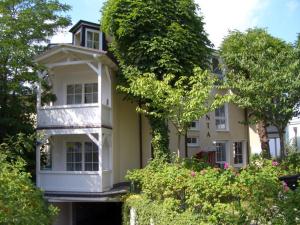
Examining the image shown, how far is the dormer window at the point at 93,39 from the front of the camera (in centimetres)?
2205

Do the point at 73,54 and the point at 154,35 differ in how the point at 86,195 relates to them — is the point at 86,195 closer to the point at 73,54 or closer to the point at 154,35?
the point at 73,54

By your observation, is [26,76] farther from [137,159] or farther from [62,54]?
[137,159]

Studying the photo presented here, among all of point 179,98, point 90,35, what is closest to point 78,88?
point 90,35

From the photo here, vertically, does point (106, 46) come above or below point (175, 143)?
above

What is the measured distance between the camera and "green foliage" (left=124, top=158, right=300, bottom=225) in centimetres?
762

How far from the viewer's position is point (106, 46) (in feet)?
73.0

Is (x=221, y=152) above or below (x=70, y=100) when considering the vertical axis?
below

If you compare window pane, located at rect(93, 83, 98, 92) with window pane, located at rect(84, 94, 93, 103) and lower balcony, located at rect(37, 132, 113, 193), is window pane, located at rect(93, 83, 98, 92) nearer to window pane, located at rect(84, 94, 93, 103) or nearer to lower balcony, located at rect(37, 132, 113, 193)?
window pane, located at rect(84, 94, 93, 103)

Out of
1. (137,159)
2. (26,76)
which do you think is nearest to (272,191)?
(26,76)

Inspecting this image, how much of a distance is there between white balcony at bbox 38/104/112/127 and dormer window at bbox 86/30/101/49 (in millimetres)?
4417

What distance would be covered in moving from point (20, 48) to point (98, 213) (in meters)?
10.0

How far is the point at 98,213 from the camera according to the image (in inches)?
899

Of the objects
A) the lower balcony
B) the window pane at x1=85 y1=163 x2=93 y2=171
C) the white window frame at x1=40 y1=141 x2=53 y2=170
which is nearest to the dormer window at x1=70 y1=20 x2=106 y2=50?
the lower balcony

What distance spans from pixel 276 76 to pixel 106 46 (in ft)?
28.4
